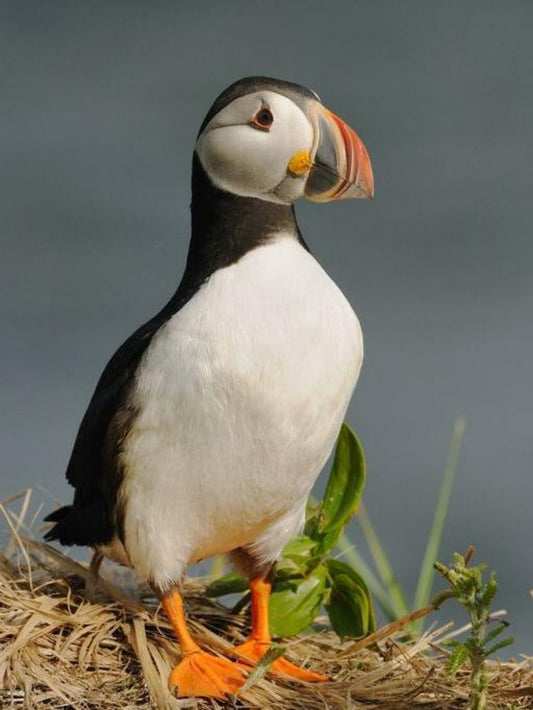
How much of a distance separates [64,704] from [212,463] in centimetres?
72

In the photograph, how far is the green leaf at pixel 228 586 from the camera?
4215 mm

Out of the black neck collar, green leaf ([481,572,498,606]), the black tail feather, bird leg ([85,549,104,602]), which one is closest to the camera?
green leaf ([481,572,498,606])

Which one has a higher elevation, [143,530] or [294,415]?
[294,415]

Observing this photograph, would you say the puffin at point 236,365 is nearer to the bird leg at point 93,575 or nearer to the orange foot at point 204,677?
the orange foot at point 204,677

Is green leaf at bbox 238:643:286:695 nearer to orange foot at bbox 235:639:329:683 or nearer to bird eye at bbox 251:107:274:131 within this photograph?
orange foot at bbox 235:639:329:683

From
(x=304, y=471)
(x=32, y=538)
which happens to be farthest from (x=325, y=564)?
(x=32, y=538)

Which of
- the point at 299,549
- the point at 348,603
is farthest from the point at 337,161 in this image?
the point at 348,603

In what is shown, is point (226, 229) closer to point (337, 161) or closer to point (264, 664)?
point (337, 161)

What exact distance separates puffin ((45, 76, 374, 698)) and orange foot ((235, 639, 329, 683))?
0.5 inches

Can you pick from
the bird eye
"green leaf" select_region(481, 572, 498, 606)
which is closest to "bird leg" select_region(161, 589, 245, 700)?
"green leaf" select_region(481, 572, 498, 606)

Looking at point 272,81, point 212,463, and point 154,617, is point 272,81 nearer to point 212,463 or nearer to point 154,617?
point 212,463

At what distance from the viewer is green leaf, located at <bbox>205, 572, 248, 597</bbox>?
4.21 m

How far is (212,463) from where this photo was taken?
358 centimetres

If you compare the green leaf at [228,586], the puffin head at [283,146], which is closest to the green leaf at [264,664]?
the green leaf at [228,586]
